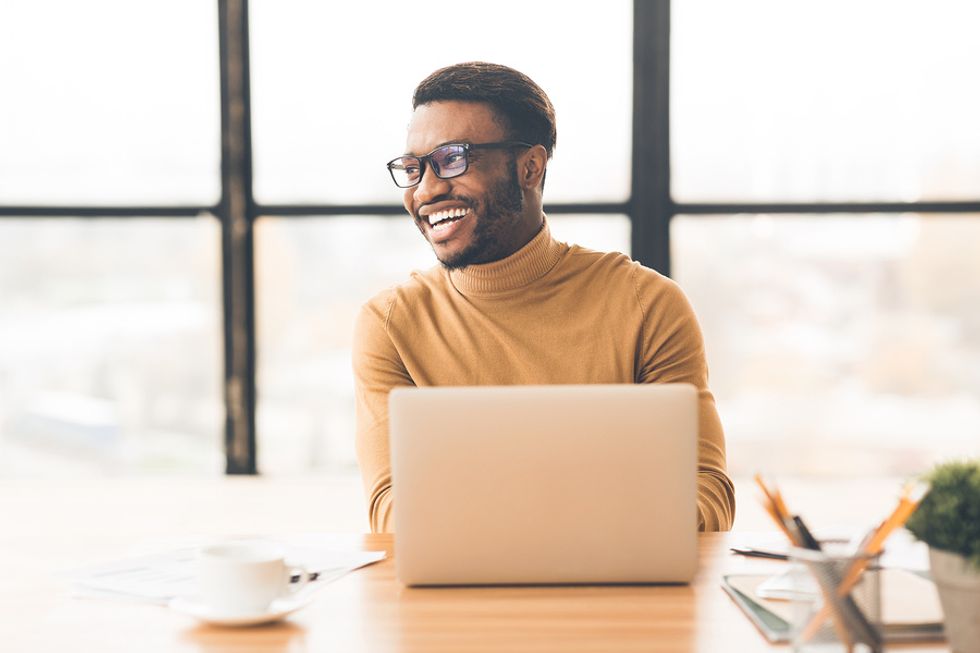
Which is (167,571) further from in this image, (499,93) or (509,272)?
(499,93)

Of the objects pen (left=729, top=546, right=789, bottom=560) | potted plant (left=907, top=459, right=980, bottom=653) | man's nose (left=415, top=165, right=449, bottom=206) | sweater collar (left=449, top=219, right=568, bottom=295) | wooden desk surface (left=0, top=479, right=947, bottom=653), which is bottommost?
pen (left=729, top=546, right=789, bottom=560)

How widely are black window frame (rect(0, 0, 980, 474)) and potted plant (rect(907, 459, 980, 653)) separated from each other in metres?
2.51

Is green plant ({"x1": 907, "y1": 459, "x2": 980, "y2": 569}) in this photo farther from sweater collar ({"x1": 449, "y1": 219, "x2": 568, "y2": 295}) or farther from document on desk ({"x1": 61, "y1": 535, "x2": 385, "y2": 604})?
sweater collar ({"x1": 449, "y1": 219, "x2": 568, "y2": 295})

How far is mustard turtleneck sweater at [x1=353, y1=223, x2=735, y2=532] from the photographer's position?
1.84 m

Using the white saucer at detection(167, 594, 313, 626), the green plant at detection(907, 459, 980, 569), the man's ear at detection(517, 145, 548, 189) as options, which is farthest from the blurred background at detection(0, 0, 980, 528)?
the green plant at detection(907, 459, 980, 569)

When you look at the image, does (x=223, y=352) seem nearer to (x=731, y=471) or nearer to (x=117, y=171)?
(x=117, y=171)

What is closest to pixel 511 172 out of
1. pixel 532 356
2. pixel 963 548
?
pixel 532 356

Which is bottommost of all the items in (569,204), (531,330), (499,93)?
(531,330)

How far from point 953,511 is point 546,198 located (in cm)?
262

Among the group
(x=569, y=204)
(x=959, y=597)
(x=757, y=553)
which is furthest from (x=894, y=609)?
(x=569, y=204)

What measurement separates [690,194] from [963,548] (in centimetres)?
261

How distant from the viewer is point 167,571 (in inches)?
48.5

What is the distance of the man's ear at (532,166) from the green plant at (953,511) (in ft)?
3.83

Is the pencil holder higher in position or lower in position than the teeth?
lower
